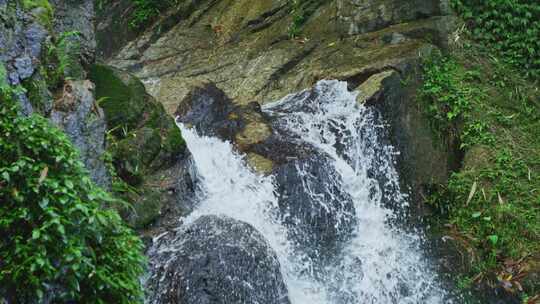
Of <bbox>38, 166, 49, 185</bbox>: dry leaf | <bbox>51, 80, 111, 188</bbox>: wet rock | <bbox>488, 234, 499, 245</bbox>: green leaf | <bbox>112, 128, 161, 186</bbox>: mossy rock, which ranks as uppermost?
<bbox>38, 166, 49, 185</bbox>: dry leaf

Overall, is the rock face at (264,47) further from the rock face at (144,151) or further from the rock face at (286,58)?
the rock face at (144,151)

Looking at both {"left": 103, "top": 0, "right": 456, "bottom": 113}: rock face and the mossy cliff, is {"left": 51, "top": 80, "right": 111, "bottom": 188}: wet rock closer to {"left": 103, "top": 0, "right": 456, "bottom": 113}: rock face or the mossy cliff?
the mossy cliff

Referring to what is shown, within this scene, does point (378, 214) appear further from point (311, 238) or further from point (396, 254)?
point (311, 238)

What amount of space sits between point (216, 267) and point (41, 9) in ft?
9.80

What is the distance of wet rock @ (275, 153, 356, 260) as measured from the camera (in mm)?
7039

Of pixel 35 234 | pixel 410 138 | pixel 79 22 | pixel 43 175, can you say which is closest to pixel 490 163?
pixel 410 138

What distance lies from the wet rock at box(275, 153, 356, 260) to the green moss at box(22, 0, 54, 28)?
3.21 metres

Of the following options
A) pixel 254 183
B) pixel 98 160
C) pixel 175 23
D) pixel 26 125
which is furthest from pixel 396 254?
pixel 175 23

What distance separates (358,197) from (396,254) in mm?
932

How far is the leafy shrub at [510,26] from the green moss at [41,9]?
7.04 meters

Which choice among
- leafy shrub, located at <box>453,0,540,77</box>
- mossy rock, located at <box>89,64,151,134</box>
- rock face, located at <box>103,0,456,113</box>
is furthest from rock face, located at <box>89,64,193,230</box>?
leafy shrub, located at <box>453,0,540,77</box>

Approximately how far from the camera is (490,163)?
26.2ft

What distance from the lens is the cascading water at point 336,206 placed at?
6.74m

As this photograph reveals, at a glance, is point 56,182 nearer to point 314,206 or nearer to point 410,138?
point 314,206
